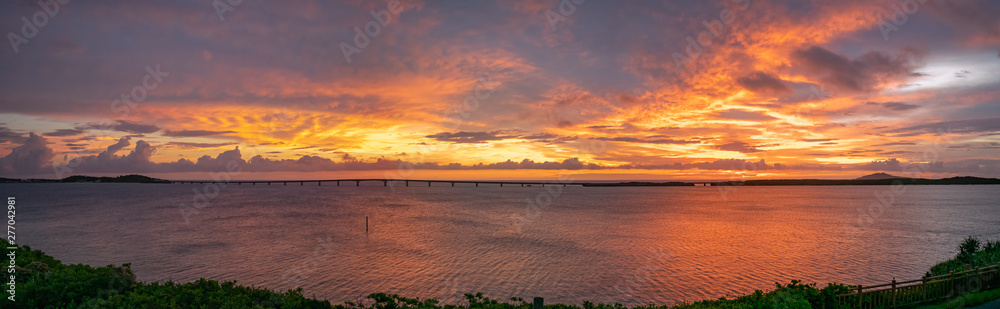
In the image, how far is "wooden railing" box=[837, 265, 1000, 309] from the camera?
18.9 metres

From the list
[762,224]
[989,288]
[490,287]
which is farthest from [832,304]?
[762,224]

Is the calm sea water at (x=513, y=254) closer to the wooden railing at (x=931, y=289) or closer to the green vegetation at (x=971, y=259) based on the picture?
the green vegetation at (x=971, y=259)

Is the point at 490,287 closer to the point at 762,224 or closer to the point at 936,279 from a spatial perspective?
the point at 936,279

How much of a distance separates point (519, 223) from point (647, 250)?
3522 cm

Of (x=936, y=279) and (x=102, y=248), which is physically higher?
(x=936, y=279)

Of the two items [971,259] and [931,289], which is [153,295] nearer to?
[931,289]

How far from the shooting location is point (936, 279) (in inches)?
822

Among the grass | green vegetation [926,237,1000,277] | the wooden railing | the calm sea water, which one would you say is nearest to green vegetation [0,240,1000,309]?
the wooden railing

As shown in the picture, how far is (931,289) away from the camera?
20328 mm

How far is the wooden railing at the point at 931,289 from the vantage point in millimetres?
18875

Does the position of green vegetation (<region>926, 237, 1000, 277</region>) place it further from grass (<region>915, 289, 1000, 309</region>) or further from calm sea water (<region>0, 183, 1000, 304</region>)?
calm sea water (<region>0, 183, 1000, 304</region>)

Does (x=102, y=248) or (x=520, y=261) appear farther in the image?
(x=102, y=248)

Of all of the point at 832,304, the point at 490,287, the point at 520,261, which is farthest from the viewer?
the point at 520,261

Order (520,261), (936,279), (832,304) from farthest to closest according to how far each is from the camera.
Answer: (520,261), (936,279), (832,304)
